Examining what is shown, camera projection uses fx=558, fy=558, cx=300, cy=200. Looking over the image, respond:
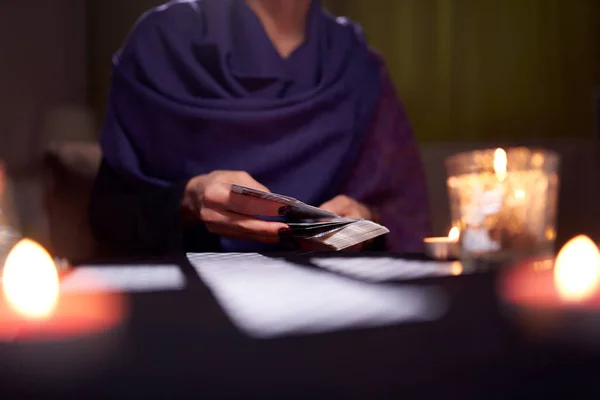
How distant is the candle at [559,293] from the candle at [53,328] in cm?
24

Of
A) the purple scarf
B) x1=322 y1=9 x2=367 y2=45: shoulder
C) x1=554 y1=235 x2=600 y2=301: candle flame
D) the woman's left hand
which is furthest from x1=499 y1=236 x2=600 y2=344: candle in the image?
x1=322 y1=9 x2=367 y2=45: shoulder

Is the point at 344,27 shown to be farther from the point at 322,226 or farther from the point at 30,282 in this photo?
the point at 30,282

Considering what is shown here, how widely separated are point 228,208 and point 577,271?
1.59ft

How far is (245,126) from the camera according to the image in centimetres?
102

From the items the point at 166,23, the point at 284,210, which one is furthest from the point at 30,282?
the point at 166,23

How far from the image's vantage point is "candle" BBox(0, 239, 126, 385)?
26 centimetres

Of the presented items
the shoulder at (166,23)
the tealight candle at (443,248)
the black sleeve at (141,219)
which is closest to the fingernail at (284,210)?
the tealight candle at (443,248)

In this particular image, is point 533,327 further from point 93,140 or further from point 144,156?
point 93,140

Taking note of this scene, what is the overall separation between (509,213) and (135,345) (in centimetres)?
38

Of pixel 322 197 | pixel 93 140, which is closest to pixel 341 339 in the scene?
pixel 322 197

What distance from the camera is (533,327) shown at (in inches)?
12.7

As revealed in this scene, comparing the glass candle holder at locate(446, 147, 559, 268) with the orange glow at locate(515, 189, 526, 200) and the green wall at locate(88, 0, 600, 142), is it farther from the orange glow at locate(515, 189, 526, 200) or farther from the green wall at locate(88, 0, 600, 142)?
the green wall at locate(88, 0, 600, 142)

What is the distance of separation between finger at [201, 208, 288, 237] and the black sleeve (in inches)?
3.4

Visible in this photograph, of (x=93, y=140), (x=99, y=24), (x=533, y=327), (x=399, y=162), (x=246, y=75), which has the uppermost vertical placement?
(x=99, y=24)
